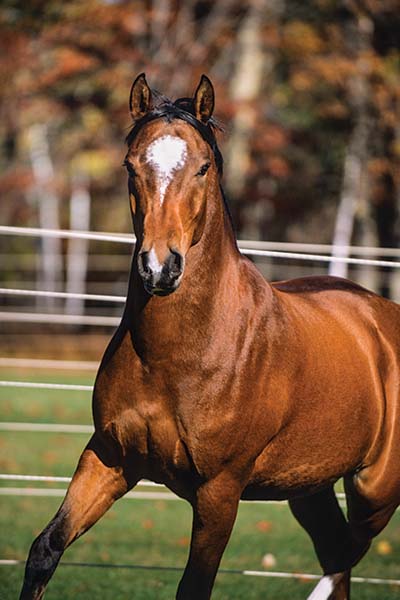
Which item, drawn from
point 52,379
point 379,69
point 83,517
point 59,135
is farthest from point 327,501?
point 59,135

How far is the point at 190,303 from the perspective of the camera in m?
3.94

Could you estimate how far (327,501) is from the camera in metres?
5.15

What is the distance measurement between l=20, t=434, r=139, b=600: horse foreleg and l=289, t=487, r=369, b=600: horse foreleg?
4.46ft

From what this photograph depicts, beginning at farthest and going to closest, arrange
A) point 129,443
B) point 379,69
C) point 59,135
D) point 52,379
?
1. point 59,135
2. point 379,69
3. point 52,379
4. point 129,443

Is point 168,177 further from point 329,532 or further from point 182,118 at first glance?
point 329,532

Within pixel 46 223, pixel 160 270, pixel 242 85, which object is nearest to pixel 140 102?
pixel 160 270

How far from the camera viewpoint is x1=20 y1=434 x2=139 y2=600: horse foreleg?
→ 4.00 meters

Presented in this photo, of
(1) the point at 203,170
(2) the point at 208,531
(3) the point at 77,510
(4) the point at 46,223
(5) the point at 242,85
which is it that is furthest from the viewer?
(4) the point at 46,223

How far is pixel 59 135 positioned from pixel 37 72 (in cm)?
308

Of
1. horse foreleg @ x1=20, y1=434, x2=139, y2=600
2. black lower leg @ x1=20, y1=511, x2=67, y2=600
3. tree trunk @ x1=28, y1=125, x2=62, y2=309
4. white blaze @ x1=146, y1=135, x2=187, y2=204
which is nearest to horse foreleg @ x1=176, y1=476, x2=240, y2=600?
horse foreleg @ x1=20, y1=434, x2=139, y2=600

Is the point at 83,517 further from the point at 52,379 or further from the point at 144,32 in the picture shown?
the point at 144,32

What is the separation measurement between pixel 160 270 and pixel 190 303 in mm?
534

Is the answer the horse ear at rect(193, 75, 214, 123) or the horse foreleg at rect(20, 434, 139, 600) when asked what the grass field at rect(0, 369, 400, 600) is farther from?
the horse ear at rect(193, 75, 214, 123)

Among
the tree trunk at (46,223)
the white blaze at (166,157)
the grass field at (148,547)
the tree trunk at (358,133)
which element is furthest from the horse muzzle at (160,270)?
the tree trunk at (46,223)
